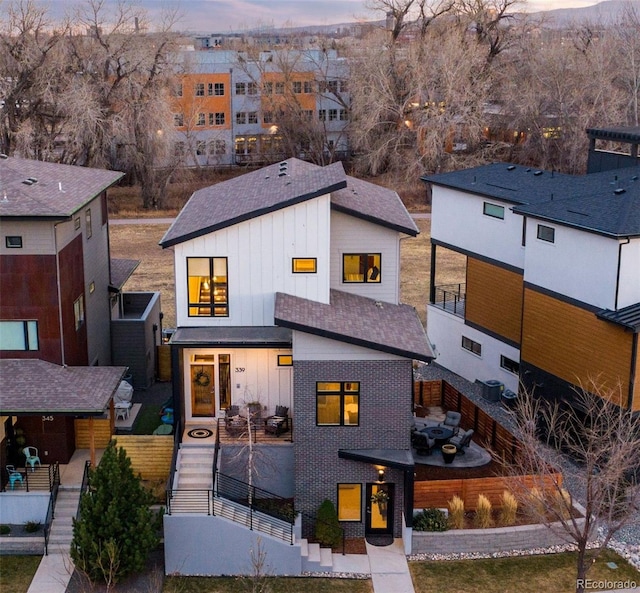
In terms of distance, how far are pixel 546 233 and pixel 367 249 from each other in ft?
18.3

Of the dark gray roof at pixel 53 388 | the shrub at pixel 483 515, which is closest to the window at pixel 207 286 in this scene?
the dark gray roof at pixel 53 388

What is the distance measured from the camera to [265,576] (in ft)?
65.6

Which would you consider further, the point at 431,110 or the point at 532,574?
the point at 431,110

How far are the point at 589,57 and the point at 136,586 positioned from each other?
68.4 metres

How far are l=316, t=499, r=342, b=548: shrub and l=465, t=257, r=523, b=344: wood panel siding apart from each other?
10.9 m

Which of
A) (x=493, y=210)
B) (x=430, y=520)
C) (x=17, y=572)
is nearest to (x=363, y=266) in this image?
(x=493, y=210)

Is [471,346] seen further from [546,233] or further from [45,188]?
[45,188]

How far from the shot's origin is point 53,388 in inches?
890

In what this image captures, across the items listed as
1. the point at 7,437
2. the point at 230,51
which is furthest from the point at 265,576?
the point at 230,51

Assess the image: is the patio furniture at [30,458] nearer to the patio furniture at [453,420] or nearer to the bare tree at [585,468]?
the patio furniture at [453,420]

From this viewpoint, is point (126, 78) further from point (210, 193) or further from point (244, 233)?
point (244, 233)

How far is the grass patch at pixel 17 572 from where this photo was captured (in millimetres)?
19391

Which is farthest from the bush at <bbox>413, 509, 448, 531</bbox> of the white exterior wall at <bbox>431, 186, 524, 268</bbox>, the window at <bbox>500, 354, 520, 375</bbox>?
the white exterior wall at <bbox>431, 186, 524, 268</bbox>

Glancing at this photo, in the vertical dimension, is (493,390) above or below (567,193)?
below
